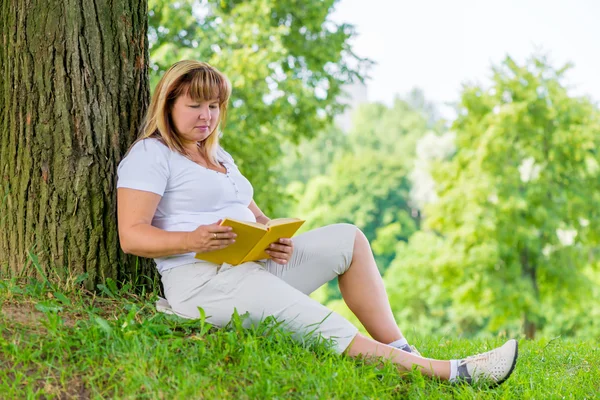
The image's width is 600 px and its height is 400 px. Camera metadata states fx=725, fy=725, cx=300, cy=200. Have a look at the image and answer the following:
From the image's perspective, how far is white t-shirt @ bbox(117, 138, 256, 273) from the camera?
11.4 feet

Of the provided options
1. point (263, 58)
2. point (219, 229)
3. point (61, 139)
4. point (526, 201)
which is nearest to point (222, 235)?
point (219, 229)

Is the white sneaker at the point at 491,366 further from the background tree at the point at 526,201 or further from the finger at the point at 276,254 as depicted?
the background tree at the point at 526,201

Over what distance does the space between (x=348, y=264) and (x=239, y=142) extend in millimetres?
8132

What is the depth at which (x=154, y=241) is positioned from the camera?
131 inches

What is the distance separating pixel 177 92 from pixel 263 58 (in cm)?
790

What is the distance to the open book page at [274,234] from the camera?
10.8ft

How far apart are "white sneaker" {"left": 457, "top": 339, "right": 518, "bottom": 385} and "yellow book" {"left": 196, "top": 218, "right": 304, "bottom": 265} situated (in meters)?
1.03

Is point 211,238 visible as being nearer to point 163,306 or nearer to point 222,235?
point 222,235

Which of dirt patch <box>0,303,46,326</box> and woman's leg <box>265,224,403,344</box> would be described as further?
woman's leg <box>265,224,403,344</box>

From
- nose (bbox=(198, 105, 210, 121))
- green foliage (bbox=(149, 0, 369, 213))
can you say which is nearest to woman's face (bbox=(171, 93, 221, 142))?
nose (bbox=(198, 105, 210, 121))

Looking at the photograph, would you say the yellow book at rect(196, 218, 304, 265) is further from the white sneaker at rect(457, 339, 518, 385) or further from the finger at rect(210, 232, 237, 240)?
the white sneaker at rect(457, 339, 518, 385)

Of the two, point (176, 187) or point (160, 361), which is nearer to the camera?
point (160, 361)

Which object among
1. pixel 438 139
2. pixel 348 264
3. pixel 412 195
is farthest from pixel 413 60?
pixel 348 264

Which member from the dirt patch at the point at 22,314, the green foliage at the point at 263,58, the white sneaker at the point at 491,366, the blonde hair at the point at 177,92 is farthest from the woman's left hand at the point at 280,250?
the green foliage at the point at 263,58
